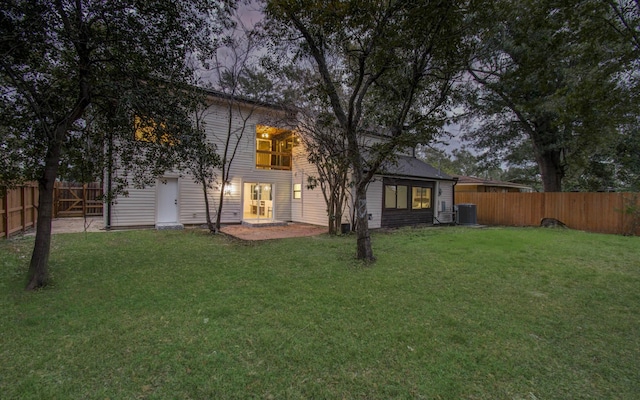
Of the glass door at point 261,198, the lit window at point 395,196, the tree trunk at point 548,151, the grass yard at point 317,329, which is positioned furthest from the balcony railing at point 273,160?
the tree trunk at point 548,151

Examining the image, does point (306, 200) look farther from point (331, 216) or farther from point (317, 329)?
point (317, 329)

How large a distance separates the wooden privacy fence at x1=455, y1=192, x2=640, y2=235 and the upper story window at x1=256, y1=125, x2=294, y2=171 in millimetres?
9985

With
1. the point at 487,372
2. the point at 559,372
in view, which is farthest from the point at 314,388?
the point at 559,372

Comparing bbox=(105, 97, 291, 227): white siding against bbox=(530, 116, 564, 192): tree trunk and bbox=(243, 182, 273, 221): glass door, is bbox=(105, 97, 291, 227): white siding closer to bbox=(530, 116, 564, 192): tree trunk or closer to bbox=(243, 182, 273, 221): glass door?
bbox=(243, 182, 273, 221): glass door

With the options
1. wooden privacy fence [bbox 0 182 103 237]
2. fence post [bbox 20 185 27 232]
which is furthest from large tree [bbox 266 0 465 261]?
fence post [bbox 20 185 27 232]

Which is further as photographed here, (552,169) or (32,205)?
(552,169)

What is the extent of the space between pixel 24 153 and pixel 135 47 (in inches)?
99.5

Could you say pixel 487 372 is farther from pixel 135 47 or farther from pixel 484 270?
pixel 135 47

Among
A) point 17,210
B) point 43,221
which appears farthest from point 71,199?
point 43,221

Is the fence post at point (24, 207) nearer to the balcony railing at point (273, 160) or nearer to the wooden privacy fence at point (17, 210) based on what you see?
the wooden privacy fence at point (17, 210)

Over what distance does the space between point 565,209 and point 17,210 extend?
1966 centimetres

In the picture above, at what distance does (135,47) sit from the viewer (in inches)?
170

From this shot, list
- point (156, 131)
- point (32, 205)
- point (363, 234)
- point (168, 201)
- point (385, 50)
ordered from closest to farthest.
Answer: point (156, 131), point (385, 50), point (363, 234), point (32, 205), point (168, 201)

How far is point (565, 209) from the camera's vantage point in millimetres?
12281
